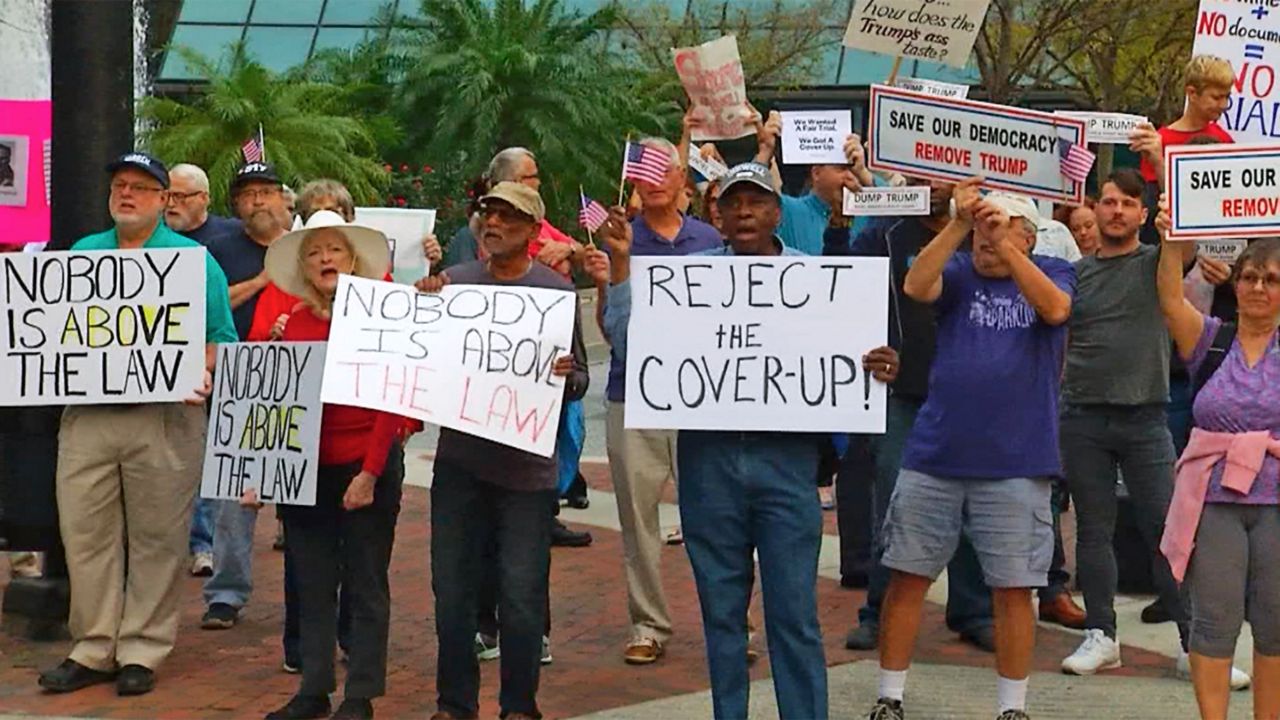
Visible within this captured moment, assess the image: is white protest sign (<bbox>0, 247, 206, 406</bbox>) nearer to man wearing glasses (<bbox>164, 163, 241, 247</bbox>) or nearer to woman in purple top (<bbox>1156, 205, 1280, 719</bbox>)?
man wearing glasses (<bbox>164, 163, 241, 247</bbox>)

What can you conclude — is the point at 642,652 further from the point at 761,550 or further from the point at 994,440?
the point at 994,440

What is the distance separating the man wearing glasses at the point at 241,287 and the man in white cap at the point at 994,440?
3.26m

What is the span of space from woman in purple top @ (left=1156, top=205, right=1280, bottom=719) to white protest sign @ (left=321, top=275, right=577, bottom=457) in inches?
86.0

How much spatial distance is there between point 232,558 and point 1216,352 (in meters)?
4.43

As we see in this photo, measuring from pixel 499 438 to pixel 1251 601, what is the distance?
2.58 metres

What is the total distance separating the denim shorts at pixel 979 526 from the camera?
7.12 meters

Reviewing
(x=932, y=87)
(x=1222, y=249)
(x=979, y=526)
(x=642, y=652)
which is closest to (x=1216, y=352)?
(x=979, y=526)

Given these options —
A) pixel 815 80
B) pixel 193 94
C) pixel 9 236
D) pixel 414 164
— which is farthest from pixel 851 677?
pixel 815 80

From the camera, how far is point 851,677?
26.8 feet

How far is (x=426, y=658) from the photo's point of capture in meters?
Result: 8.57

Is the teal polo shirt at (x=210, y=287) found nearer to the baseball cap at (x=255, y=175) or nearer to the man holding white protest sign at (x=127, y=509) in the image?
the man holding white protest sign at (x=127, y=509)

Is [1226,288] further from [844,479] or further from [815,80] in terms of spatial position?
[815,80]

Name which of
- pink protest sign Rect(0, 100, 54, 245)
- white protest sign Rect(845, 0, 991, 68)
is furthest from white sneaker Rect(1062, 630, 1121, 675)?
pink protest sign Rect(0, 100, 54, 245)

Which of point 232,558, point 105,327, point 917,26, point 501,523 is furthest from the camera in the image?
point 232,558
